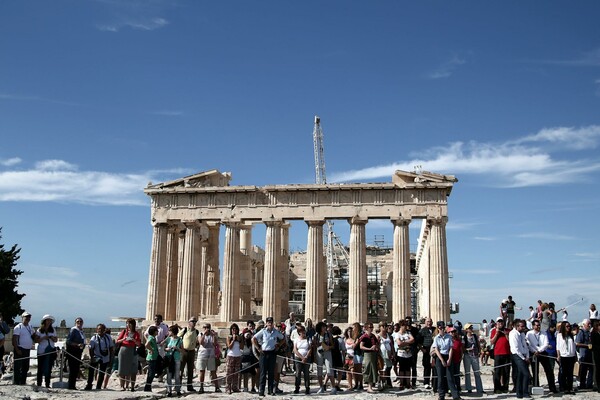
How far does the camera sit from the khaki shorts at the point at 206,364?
19941mm

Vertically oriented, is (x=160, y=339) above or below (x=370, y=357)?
above

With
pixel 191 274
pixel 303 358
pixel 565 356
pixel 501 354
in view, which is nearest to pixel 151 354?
pixel 303 358

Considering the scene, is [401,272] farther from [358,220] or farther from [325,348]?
[325,348]

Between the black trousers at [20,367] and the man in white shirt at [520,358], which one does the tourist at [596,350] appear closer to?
the man in white shirt at [520,358]

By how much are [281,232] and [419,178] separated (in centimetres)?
937

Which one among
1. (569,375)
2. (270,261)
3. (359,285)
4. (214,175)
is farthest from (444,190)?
(569,375)

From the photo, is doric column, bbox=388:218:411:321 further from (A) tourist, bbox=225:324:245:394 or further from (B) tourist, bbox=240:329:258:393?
(A) tourist, bbox=225:324:245:394

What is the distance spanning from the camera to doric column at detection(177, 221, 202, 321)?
42156 mm

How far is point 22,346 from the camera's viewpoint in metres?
18.6

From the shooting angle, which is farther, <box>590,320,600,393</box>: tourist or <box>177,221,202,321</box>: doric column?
<box>177,221,202,321</box>: doric column

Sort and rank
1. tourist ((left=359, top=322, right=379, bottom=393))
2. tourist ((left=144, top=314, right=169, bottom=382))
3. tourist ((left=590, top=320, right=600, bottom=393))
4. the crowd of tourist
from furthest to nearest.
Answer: tourist ((left=144, top=314, right=169, bottom=382))
tourist ((left=359, top=322, right=379, bottom=393))
tourist ((left=590, top=320, right=600, bottom=393))
the crowd of tourist

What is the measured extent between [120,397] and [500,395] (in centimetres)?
1028

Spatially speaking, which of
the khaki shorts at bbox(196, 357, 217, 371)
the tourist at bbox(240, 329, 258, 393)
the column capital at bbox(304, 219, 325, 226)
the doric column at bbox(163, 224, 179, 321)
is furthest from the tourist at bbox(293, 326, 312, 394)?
the doric column at bbox(163, 224, 179, 321)

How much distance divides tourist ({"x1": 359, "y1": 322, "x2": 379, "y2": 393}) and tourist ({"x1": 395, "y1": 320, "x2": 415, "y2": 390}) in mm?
796
